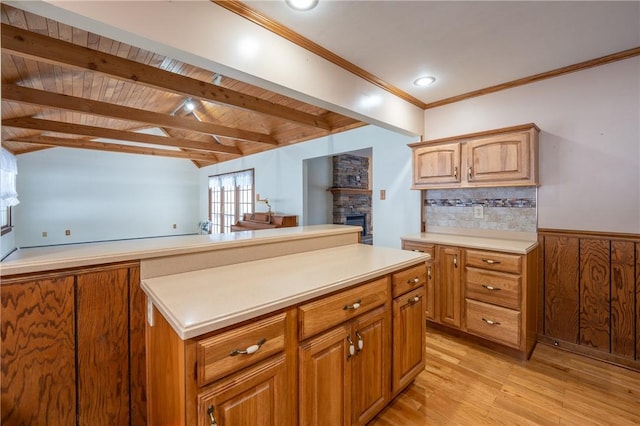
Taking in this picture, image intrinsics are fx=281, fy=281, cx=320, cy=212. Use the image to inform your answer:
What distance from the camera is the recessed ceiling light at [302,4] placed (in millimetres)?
1586

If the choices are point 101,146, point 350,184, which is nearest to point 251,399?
point 350,184

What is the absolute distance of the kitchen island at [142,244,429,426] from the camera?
95cm

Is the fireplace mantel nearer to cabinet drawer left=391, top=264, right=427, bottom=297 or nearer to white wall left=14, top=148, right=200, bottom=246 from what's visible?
cabinet drawer left=391, top=264, right=427, bottom=297

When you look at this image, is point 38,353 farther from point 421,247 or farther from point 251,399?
point 421,247

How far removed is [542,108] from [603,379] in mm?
2208

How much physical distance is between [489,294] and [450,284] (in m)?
0.32

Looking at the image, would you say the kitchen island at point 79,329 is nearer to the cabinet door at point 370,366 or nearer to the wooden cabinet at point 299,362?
the wooden cabinet at point 299,362

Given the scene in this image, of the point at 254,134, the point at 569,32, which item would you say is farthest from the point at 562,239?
the point at 254,134

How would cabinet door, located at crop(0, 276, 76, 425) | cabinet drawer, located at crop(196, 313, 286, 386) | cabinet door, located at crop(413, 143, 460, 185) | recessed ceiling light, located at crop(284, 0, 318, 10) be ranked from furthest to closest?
cabinet door, located at crop(413, 143, 460, 185), recessed ceiling light, located at crop(284, 0, 318, 10), cabinet door, located at crop(0, 276, 76, 425), cabinet drawer, located at crop(196, 313, 286, 386)

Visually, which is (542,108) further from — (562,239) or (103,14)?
(103,14)

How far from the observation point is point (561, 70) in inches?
95.0

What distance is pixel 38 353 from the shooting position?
1154 millimetres

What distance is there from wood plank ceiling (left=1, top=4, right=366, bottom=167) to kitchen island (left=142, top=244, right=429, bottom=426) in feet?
7.28

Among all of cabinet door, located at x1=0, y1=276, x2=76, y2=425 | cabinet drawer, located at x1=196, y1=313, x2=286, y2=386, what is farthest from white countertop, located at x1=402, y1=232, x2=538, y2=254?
cabinet door, located at x1=0, y1=276, x2=76, y2=425
